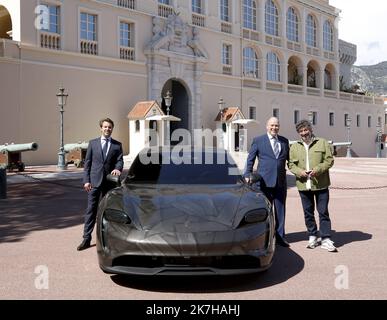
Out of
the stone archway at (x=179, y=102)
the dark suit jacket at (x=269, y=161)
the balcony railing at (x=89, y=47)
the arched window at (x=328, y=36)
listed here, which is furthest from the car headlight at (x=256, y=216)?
the arched window at (x=328, y=36)

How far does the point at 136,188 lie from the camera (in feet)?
18.3

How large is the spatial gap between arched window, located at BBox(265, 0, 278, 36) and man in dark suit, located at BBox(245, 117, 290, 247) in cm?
3363

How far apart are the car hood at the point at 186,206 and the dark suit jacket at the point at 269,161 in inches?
41.3

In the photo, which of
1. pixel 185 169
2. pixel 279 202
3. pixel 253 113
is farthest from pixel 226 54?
pixel 185 169

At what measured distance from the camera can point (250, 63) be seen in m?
36.8

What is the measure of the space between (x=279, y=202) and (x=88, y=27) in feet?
72.6

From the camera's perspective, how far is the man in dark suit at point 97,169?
648 cm

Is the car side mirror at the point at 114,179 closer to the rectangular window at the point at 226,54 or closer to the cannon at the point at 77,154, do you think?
the cannon at the point at 77,154

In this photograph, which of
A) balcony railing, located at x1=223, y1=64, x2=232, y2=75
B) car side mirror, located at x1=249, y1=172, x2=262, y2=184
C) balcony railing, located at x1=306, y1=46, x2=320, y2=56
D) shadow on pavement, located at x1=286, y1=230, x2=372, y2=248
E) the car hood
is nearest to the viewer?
the car hood

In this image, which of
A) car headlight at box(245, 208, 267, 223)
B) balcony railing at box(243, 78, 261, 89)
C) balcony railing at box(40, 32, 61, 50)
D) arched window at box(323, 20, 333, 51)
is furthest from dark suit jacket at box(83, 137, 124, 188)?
arched window at box(323, 20, 333, 51)

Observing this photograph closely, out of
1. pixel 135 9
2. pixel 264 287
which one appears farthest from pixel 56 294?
pixel 135 9

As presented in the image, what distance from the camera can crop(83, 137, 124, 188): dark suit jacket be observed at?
6512 millimetres

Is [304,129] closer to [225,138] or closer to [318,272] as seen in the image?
[318,272]

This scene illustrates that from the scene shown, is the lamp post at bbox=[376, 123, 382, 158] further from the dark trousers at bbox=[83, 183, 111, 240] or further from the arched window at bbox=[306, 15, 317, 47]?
the dark trousers at bbox=[83, 183, 111, 240]
